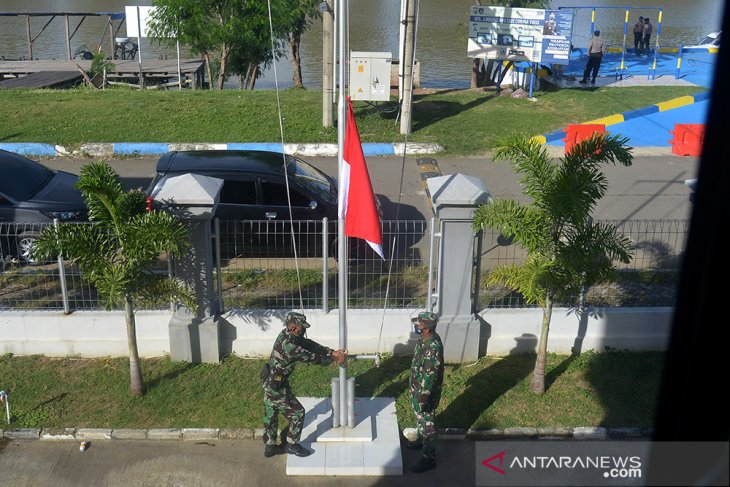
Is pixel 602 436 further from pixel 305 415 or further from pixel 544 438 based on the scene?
pixel 305 415

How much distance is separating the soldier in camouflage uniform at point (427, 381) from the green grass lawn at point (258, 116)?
10.6m

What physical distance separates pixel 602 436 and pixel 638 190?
27.4 feet

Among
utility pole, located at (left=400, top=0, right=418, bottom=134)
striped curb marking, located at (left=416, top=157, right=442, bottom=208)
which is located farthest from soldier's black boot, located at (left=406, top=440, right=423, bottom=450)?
utility pole, located at (left=400, top=0, right=418, bottom=134)

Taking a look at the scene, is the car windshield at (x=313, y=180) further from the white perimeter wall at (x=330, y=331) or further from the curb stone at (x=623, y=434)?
the curb stone at (x=623, y=434)

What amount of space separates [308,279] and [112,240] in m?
2.98

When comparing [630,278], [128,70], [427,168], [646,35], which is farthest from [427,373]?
[646,35]

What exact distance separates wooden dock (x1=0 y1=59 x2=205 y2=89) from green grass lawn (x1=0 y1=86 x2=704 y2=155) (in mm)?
5696

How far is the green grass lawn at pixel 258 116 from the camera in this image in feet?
58.1

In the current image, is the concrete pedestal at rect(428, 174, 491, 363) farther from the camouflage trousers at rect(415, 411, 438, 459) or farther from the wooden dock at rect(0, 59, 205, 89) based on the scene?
the wooden dock at rect(0, 59, 205, 89)

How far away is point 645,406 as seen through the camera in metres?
8.26

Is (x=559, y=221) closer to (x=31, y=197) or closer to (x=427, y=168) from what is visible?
(x=31, y=197)

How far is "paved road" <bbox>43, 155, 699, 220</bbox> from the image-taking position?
13844 millimetres

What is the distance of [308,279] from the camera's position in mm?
10258

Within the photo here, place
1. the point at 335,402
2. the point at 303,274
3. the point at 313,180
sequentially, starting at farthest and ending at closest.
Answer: the point at 313,180 < the point at 303,274 < the point at 335,402
